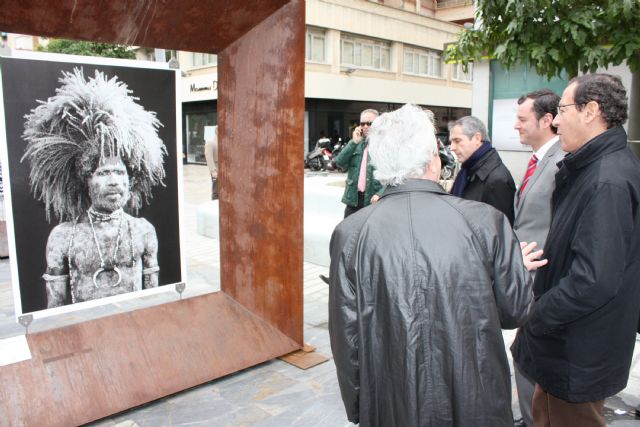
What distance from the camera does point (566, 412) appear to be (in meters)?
2.16

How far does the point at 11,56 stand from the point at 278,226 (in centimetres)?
178

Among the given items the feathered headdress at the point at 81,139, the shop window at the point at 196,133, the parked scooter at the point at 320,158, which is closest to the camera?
the feathered headdress at the point at 81,139

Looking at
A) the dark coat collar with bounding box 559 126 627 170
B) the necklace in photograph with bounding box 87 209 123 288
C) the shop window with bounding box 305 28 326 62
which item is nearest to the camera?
the dark coat collar with bounding box 559 126 627 170

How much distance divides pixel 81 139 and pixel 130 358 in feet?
4.23

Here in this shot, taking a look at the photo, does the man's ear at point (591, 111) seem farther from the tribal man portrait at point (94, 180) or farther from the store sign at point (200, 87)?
the store sign at point (200, 87)

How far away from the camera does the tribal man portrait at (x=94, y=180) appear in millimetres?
2879

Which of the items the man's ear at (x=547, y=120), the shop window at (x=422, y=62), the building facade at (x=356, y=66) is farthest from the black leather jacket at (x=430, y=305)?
A: the shop window at (x=422, y=62)

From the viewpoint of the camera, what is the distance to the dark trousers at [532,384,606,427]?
211 cm

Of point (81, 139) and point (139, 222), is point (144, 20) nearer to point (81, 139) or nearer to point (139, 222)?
point (81, 139)

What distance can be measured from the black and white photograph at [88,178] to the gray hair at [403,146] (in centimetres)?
201

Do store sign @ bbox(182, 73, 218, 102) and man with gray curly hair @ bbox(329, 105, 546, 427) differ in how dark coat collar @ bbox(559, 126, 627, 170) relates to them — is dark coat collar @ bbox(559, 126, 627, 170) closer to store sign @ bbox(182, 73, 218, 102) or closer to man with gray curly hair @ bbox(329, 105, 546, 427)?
man with gray curly hair @ bbox(329, 105, 546, 427)

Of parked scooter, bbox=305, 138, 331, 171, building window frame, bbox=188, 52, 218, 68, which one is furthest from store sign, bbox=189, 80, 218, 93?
parked scooter, bbox=305, 138, 331, 171

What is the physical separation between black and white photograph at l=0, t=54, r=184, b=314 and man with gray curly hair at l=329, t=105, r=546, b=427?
197cm

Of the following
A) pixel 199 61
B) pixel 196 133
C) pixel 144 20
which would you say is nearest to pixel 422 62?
pixel 199 61
